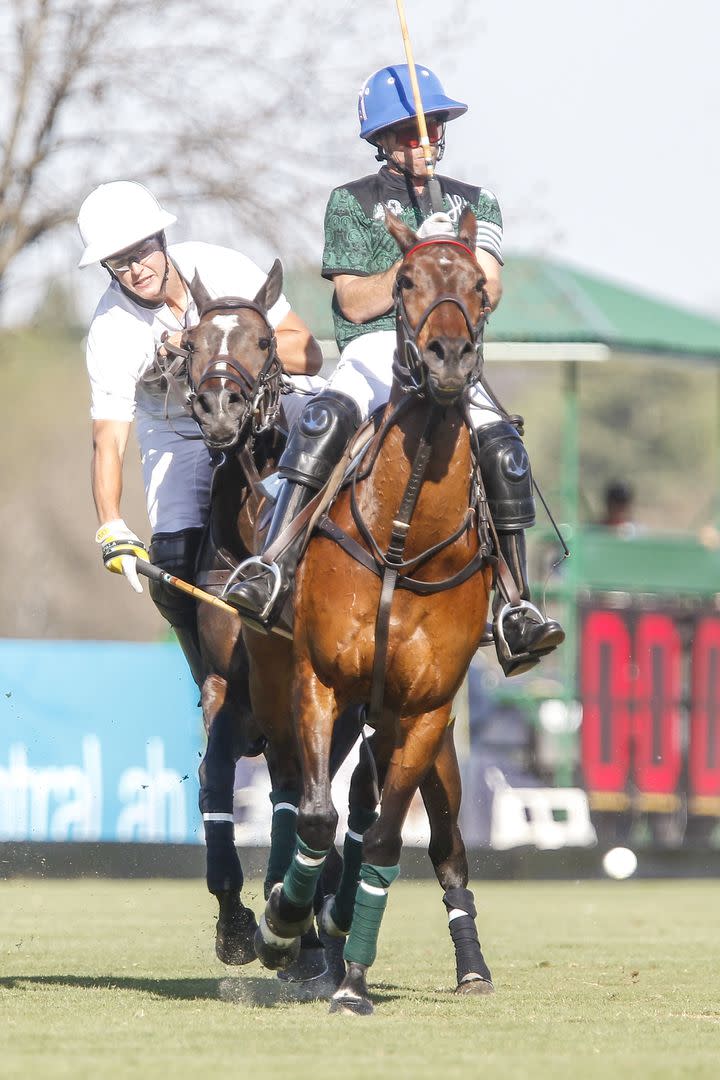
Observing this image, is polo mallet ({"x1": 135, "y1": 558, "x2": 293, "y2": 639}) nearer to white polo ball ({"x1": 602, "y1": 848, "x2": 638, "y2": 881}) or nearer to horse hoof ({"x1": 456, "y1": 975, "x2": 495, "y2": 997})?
horse hoof ({"x1": 456, "y1": 975, "x2": 495, "y2": 997})

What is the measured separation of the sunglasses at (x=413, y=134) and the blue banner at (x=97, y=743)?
706 centimetres

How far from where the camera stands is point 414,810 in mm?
15289

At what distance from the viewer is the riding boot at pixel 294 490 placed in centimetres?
689

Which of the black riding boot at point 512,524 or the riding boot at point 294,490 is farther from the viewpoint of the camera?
the black riding boot at point 512,524

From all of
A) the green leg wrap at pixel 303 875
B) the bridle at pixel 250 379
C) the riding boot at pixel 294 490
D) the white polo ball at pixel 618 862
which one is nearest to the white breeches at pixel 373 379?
the riding boot at pixel 294 490

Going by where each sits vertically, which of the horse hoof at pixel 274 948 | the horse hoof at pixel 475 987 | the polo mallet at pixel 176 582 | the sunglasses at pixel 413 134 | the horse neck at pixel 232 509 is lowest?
the horse hoof at pixel 475 987

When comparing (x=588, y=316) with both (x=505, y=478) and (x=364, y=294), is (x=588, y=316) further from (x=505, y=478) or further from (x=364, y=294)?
(x=505, y=478)

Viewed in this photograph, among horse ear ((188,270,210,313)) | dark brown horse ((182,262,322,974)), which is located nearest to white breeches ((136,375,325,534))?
dark brown horse ((182,262,322,974))

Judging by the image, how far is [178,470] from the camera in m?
8.32

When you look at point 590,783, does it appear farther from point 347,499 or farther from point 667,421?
point 667,421

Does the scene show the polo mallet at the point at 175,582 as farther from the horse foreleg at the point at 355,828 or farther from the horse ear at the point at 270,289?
the horse ear at the point at 270,289

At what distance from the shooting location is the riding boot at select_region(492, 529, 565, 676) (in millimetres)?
7090

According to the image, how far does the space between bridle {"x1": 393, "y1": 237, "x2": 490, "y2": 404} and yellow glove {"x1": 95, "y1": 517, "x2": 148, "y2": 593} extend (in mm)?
1567

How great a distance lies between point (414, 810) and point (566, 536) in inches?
108
